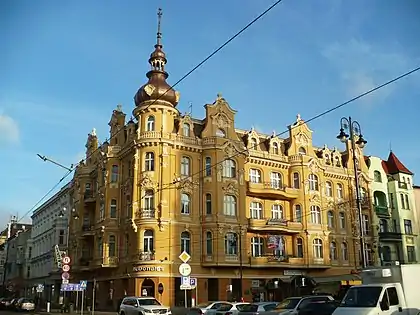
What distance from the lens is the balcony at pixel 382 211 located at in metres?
61.8

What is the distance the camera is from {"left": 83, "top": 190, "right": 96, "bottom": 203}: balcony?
5569 cm

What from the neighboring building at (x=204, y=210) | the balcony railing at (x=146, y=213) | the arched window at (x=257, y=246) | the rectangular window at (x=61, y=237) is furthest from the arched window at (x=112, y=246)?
the rectangular window at (x=61, y=237)

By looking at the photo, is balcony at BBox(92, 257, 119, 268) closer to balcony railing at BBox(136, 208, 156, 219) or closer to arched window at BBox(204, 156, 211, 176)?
balcony railing at BBox(136, 208, 156, 219)

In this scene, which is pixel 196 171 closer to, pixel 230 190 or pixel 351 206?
pixel 230 190

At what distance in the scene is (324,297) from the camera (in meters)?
26.1

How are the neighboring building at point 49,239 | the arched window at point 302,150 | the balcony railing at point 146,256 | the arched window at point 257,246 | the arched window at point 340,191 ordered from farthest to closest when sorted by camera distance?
the neighboring building at point 49,239 < the arched window at point 340,191 < the arched window at point 302,150 < the arched window at point 257,246 < the balcony railing at point 146,256

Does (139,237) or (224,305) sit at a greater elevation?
(139,237)

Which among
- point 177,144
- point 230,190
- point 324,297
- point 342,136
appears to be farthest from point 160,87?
point 324,297

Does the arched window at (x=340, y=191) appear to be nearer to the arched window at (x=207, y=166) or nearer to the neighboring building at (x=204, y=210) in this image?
the neighboring building at (x=204, y=210)

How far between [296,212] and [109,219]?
65.6 ft

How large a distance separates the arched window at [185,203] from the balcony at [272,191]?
268 inches

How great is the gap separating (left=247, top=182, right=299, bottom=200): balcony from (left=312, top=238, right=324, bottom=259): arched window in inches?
211

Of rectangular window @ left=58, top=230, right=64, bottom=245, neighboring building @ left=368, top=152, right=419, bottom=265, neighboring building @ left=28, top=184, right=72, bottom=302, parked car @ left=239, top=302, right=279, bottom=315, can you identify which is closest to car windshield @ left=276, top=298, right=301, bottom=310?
parked car @ left=239, top=302, right=279, bottom=315

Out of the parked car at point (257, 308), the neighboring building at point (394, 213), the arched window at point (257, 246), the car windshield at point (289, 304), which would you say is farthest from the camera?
the neighboring building at point (394, 213)
